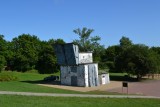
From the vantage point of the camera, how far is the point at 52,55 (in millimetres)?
93000

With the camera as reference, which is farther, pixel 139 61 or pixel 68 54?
pixel 139 61

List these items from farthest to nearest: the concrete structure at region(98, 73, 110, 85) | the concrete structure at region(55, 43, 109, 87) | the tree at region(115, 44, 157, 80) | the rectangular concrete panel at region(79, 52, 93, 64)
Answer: the tree at region(115, 44, 157, 80) → the concrete structure at region(98, 73, 110, 85) → the rectangular concrete panel at region(79, 52, 93, 64) → the concrete structure at region(55, 43, 109, 87)

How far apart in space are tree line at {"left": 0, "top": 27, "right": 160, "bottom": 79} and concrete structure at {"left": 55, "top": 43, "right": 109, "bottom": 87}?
12.4 meters

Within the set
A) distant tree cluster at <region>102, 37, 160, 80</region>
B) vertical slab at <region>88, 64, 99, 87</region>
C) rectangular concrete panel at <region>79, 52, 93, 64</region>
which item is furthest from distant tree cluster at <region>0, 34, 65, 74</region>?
vertical slab at <region>88, 64, 99, 87</region>

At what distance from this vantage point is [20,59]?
299 ft

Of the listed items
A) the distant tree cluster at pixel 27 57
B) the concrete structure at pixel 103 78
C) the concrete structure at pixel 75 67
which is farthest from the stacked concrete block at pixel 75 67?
the distant tree cluster at pixel 27 57

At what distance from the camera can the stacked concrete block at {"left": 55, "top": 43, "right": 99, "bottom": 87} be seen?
55000mm

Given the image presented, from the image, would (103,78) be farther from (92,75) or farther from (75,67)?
(75,67)

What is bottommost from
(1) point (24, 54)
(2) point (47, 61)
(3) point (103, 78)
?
(3) point (103, 78)

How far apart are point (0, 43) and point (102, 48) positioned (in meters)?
34.9

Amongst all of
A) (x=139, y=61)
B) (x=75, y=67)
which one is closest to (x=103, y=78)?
(x=75, y=67)

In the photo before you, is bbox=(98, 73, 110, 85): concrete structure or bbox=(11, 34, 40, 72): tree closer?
bbox=(98, 73, 110, 85): concrete structure

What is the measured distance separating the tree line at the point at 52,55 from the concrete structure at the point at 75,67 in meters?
12.4

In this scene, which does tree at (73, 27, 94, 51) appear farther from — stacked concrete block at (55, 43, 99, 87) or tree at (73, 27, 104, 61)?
stacked concrete block at (55, 43, 99, 87)
